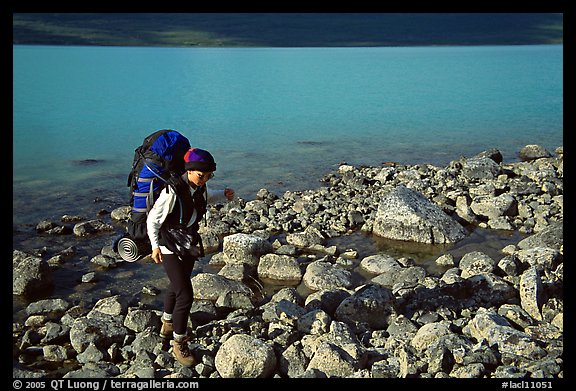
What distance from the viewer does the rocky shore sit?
600cm

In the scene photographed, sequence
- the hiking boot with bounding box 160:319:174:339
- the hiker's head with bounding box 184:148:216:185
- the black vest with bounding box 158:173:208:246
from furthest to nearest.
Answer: the hiking boot with bounding box 160:319:174:339
the black vest with bounding box 158:173:208:246
the hiker's head with bounding box 184:148:216:185

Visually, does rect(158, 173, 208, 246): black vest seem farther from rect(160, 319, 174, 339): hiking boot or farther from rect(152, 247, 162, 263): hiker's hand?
rect(160, 319, 174, 339): hiking boot

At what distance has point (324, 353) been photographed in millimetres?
5895

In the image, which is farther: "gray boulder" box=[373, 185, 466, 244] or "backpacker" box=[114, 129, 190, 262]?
"gray boulder" box=[373, 185, 466, 244]

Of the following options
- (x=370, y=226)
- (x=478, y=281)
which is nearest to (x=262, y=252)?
(x=370, y=226)

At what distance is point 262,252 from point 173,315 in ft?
11.0

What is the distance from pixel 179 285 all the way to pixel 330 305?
2.13 m

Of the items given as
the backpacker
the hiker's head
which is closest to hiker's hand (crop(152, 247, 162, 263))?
the backpacker

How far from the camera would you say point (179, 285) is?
20.1 feet

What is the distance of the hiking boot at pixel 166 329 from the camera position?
651 cm

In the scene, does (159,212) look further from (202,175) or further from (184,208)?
(202,175)

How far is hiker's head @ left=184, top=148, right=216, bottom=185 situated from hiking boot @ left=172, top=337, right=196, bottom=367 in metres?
1.70

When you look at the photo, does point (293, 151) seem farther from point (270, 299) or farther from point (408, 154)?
point (270, 299)
